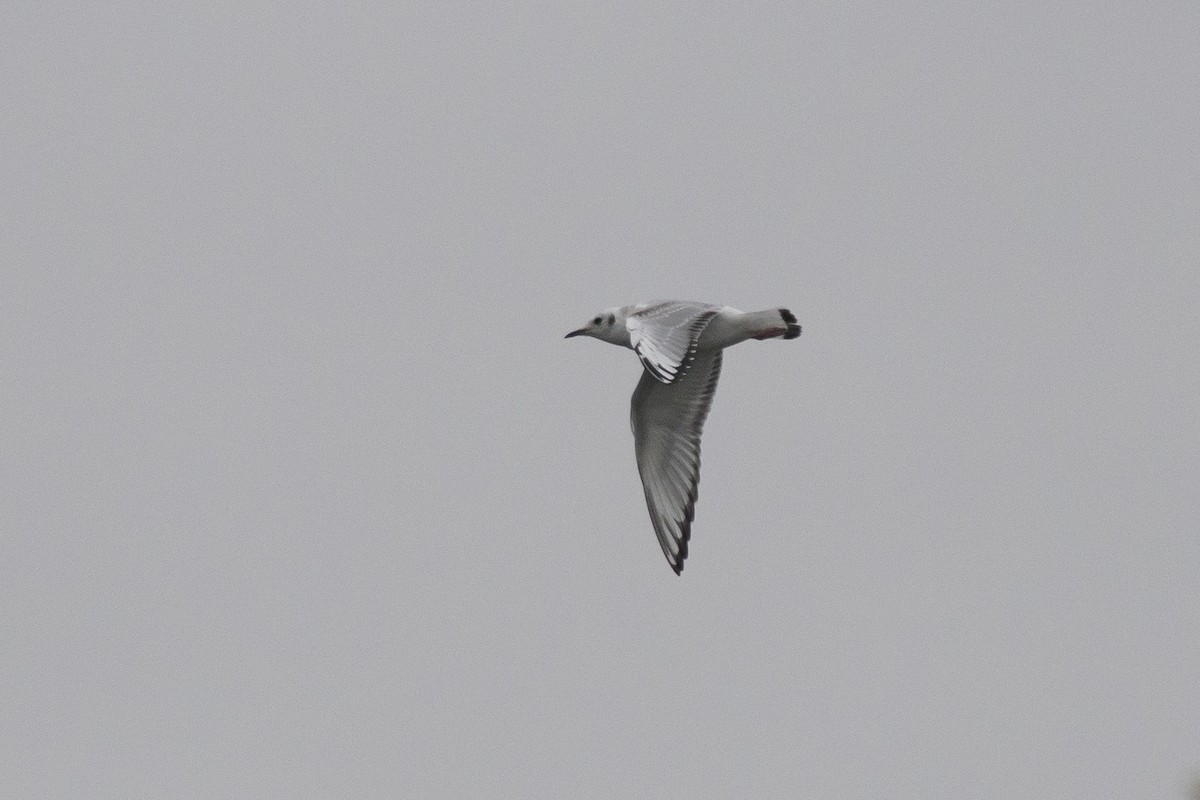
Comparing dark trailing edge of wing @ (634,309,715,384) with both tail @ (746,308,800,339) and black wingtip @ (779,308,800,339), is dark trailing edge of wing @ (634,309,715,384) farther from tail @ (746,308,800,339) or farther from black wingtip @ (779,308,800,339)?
black wingtip @ (779,308,800,339)

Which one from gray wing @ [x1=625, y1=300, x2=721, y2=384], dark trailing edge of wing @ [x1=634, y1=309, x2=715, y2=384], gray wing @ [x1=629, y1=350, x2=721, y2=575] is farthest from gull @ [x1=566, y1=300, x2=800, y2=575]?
dark trailing edge of wing @ [x1=634, y1=309, x2=715, y2=384]

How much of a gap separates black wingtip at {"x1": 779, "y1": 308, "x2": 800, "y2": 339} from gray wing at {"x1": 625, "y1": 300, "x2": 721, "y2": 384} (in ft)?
1.49

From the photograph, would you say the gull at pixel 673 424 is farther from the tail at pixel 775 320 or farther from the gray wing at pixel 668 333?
the gray wing at pixel 668 333

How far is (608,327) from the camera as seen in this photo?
526 inches

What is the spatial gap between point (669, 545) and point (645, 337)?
2.59m

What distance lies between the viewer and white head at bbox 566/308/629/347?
13320 mm

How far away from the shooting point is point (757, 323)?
13281mm

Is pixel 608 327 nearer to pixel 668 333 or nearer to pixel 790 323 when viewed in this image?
pixel 790 323

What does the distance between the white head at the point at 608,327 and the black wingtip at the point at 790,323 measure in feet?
3.58

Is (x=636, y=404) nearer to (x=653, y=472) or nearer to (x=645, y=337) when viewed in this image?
(x=653, y=472)

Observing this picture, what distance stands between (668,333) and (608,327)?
141 centimetres

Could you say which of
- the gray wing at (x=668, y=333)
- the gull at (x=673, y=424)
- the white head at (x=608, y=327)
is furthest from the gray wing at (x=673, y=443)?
the gray wing at (x=668, y=333)

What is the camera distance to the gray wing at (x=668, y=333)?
37.2ft

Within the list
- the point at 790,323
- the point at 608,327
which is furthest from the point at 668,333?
the point at 790,323
